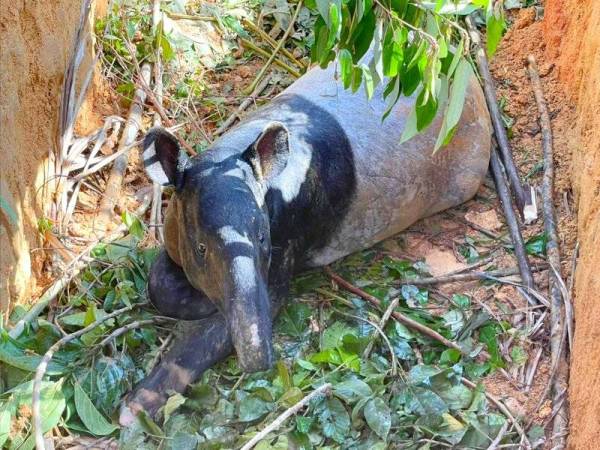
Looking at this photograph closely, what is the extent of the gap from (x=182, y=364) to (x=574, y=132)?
9.88ft

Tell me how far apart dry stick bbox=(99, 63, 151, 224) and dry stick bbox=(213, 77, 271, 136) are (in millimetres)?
593

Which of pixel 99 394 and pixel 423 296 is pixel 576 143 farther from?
pixel 99 394

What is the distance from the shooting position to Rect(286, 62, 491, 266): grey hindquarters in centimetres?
592

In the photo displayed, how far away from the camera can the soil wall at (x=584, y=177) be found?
14.2 feet

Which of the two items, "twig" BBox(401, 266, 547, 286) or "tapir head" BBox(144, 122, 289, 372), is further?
"twig" BBox(401, 266, 547, 286)

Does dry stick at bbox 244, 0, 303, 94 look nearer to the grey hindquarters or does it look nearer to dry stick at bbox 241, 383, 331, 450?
the grey hindquarters

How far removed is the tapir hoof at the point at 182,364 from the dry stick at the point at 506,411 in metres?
1.32

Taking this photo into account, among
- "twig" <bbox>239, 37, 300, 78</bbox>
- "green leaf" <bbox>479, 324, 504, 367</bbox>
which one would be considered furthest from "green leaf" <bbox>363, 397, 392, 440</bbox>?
"twig" <bbox>239, 37, 300, 78</bbox>

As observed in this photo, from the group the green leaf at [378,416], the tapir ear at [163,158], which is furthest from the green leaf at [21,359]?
the green leaf at [378,416]

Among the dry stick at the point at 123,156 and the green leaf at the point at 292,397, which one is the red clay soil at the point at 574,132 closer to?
the green leaf at the point at 292,397

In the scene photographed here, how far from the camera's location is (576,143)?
6.06 meters

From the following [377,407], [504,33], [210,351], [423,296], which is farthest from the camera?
[504,33]

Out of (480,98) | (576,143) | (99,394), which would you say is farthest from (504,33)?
(99,394)

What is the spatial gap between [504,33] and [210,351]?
156 inches
